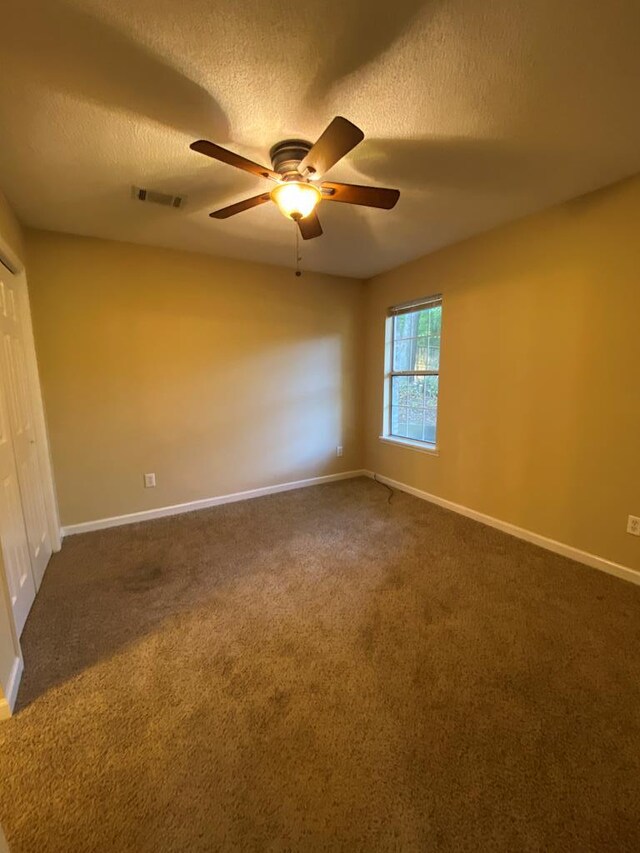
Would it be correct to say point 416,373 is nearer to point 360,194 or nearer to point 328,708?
point 360,194

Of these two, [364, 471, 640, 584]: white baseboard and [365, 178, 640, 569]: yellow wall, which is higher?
[365, 178, 640, 569]: yellow wall

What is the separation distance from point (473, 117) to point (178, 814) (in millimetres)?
2724

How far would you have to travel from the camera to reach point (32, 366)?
2.61m

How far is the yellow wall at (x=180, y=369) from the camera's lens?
284 cm

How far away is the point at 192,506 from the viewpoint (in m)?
3.45

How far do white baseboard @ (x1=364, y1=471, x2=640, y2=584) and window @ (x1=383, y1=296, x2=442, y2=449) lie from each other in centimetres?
54

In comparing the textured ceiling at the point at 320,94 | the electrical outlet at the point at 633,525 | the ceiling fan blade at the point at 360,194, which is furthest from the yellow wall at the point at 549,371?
the ceiling fan blade at the point at 360,194

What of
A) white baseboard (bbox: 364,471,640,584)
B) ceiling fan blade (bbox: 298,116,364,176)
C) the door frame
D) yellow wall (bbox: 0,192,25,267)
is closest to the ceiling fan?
ceiling fan blade (bbox: 298,116,364,176)

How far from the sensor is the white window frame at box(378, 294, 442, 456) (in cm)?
348

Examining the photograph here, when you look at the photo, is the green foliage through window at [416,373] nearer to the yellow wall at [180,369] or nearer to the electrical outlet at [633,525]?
the yellow wall at [180,369]

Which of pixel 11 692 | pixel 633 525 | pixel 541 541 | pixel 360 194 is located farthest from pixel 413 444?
pixel 11 692

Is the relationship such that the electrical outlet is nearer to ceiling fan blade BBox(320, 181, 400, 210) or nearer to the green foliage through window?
the green foliage through window

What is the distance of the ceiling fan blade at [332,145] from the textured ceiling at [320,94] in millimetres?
222

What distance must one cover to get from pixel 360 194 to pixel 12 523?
2377 mm
